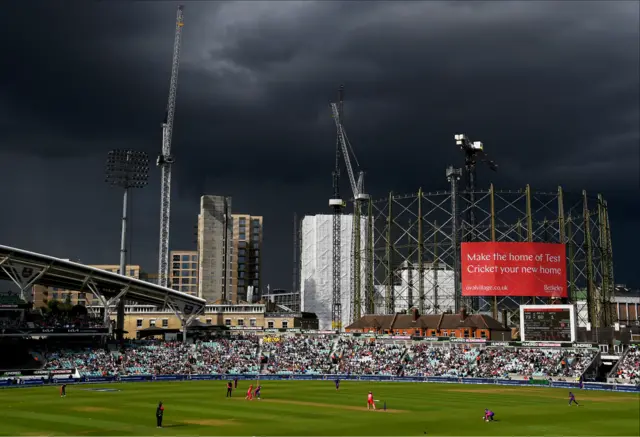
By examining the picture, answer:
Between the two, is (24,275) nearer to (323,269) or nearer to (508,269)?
(508,269)

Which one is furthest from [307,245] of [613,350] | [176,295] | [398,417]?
[398,417]

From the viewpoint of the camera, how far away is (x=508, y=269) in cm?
11262

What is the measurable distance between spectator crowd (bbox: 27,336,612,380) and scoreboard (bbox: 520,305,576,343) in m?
2.14

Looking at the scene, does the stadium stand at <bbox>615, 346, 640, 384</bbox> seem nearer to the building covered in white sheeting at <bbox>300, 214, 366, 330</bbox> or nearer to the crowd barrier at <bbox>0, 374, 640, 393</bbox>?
the crowd barrier at <bbox>0, 374, 640, 393</bbox>

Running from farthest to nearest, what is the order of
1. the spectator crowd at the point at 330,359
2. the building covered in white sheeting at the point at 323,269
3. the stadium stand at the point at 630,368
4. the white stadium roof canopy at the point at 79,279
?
the building covered in white sheeting at the point at 323,269 < the white stadium roof canopy at the point at 79,279 < the spectator crowd at the point at 330,359 < the stadium stand at the point at 630,368

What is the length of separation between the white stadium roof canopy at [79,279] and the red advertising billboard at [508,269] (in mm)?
43328

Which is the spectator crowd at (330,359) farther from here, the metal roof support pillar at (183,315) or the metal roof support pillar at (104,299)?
the metal roof support pillar at (104,299)

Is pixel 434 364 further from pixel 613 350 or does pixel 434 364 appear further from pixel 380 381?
pixel 613 350

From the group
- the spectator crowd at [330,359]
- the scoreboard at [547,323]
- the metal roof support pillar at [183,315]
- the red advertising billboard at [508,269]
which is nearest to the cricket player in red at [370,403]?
the spectator crowd at [330,359]

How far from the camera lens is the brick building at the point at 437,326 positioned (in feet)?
373

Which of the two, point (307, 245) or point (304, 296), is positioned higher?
point (307, 245)

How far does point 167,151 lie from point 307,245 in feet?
144

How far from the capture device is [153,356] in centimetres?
10669

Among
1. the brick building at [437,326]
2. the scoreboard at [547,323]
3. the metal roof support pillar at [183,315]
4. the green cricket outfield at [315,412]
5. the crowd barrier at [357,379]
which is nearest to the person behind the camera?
the green cricket outfield at [315,412]
